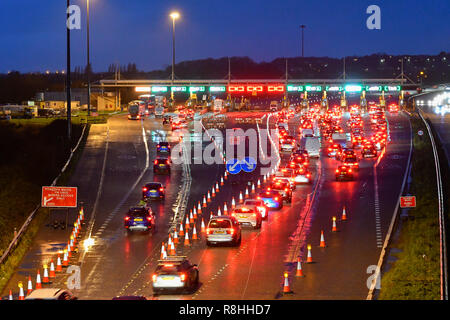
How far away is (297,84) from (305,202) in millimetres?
71008

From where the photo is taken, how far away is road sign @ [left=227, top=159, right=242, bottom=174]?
179ft

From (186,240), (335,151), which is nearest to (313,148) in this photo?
(335,151)

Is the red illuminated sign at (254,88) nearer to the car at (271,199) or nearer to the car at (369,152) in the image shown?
the car at (369,152)

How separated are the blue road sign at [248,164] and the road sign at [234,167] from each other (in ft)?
0.95

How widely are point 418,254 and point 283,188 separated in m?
15.4

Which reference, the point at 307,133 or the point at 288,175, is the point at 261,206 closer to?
the point at 288,175

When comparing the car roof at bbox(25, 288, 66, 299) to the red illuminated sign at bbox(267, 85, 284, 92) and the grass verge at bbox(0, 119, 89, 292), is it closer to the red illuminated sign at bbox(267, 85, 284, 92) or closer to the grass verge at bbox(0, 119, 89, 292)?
the grass verge at bbox(0, 119, 89, 292)

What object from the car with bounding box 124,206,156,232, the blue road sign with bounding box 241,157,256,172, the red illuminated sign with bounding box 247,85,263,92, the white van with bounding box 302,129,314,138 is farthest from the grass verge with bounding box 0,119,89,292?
the red illuminated sign with bounding box 247,85,263,92

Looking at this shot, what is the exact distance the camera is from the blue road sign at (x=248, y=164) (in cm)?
5594

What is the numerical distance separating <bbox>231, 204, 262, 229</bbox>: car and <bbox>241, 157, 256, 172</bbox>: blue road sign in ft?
67.1

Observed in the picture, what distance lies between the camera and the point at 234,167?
182 ft

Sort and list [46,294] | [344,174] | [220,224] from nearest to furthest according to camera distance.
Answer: [46,294] → [220,224] → [344,174]
